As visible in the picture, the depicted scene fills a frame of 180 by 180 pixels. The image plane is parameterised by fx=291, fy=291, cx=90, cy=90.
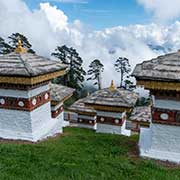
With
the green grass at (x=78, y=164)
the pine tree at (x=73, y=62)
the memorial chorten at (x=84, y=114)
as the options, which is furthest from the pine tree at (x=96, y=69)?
the green grass at (x=78, y=164)

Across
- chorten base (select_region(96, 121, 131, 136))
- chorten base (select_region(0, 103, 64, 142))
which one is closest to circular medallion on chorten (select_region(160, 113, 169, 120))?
chorten base (select_region(0, 103, 64, 142))

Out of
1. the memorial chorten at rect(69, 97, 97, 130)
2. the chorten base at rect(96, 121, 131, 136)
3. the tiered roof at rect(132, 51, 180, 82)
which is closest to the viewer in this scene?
the tiered roof at rect(132, 51, 180, 82)

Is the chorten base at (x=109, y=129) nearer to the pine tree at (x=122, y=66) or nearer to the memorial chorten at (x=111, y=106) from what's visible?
the memorial chorten at (x=111, y=106)

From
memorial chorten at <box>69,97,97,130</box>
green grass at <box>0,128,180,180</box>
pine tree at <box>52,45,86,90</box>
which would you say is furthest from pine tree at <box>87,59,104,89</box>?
green grass at <box>0,128,180,180</box>

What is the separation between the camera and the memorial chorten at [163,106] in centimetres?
730

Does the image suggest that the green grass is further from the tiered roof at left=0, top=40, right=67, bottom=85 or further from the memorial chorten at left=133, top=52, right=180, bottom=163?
the tiered roof at left=0, top=40, right=67, bottom=85

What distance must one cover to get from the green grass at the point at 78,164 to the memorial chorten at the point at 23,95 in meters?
1.37

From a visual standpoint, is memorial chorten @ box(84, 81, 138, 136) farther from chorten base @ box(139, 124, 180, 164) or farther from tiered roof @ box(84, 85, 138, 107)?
chorten base @ box(139, 124, 180, 164)

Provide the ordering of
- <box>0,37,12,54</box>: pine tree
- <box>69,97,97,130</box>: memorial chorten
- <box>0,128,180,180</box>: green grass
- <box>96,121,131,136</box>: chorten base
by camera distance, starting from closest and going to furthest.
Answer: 1. <box>0,128,180,180</box>: green grass
2. <box>96,121,131,136</box>: chorten base
3. <box>69,97,97,130</box>: memorial chorten
4. <box>0,37,12,54</box>: pine tree

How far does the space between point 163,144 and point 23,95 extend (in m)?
4.47

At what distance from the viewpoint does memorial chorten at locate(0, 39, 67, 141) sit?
8.73 meters

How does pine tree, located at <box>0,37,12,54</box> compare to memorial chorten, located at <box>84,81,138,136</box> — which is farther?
pine tree, located at <box>0,37,12,54</box>

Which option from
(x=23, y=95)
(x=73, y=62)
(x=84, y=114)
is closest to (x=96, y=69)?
(x=73, y=62)

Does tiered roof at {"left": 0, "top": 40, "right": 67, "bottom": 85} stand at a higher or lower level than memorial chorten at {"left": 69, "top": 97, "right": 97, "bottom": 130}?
higher
